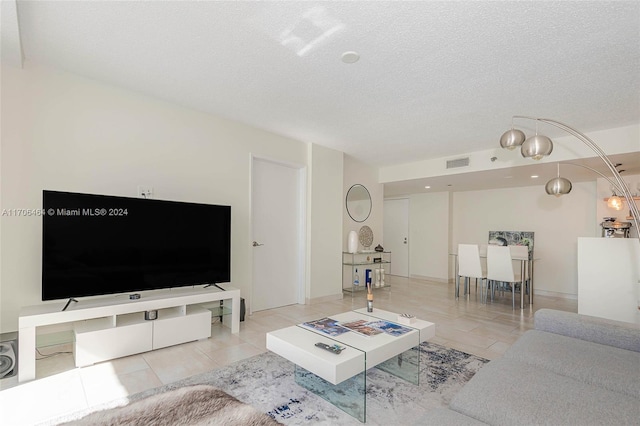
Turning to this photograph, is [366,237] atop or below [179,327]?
atop

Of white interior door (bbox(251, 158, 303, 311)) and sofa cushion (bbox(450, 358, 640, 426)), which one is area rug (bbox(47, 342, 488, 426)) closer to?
sofa cushion (bbox(450, 358, 640, 426))

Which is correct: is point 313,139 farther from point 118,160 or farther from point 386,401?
point 386,401

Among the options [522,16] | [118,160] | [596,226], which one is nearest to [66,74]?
[118,160]

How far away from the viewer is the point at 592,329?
2.09m

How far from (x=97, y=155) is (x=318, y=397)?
283 centimetres

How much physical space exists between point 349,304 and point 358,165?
2.57m

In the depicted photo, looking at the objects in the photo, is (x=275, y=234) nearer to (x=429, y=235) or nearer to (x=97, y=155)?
(x=97, y=155)

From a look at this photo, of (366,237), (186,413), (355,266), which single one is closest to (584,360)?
(186,413)

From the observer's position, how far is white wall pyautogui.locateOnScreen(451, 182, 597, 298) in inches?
217

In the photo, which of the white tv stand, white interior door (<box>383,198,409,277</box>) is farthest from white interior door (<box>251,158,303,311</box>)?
white interior door (<box>383,198,409,277</box>)

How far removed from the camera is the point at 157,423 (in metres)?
1.48

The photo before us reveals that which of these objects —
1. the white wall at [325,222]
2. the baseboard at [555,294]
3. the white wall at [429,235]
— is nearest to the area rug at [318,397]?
the white wall at [325,222]

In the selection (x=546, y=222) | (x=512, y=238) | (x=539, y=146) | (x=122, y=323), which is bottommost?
(x=122, y=323)

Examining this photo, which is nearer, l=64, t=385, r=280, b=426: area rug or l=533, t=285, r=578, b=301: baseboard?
l=64, t=385, r=280, b=426: area rug
